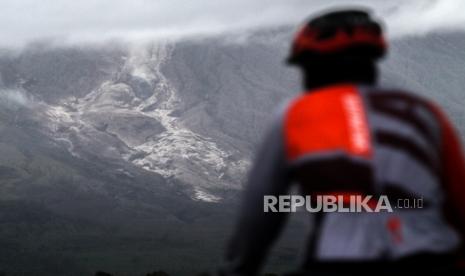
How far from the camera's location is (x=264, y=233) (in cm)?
526

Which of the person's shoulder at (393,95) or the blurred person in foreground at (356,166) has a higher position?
the person's shoulder at (393,95)

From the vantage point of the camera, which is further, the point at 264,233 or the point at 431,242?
the point at 264,233

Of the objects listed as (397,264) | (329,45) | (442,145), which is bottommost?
(397,264)

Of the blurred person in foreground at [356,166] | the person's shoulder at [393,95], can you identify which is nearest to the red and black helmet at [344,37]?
the blurred person in foreground at [356,166]

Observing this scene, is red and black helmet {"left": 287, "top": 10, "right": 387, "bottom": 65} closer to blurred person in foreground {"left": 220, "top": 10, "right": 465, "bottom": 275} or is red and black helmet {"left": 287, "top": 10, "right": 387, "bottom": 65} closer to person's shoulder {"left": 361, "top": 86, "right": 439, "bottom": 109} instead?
blurred person in foreground {"left": 220, "top": 10, "right": 465, "bottom": 275}

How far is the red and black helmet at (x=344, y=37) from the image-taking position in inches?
207

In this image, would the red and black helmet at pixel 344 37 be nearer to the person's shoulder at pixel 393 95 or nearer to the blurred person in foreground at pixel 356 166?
the blurred person in foreground at pixel 356 166

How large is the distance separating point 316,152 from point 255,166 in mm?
482

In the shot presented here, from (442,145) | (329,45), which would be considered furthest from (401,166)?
(329,45)

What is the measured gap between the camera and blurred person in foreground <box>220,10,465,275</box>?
16.0ft

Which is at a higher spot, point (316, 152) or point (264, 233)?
point (316, 152)

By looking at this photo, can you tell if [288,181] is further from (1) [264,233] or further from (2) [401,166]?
(2) [401,166]

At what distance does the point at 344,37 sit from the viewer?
5262mm

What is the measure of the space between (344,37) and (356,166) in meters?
0.92
